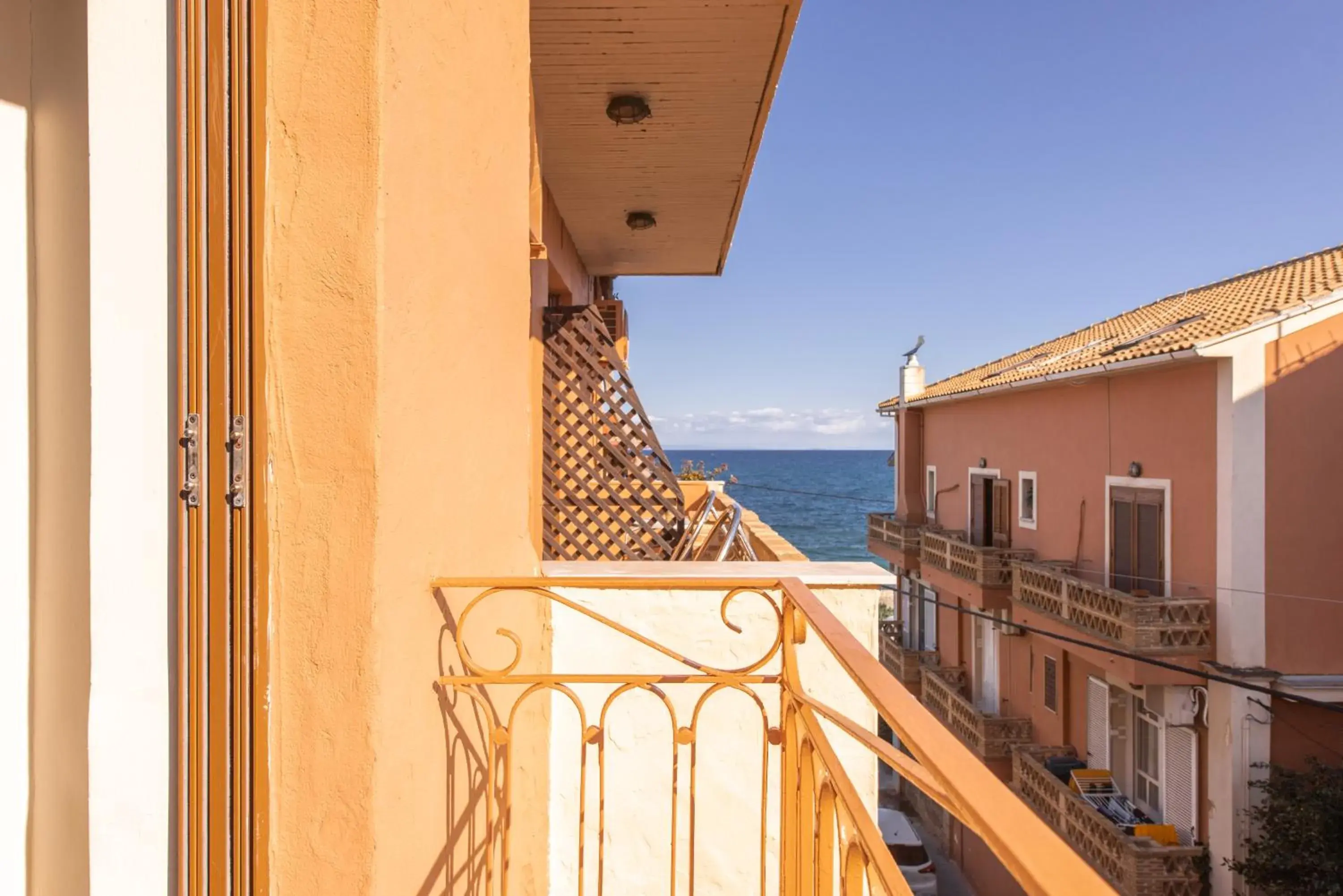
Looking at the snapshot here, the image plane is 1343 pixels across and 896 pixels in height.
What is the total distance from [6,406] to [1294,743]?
435 inches

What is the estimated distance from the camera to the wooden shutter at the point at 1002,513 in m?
13.0

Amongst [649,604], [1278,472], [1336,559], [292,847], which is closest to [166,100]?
[292,847]

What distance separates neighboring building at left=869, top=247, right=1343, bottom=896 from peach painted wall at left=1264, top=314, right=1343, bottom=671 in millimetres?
18

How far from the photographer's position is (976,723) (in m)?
12.3

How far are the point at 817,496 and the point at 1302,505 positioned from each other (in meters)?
30.2

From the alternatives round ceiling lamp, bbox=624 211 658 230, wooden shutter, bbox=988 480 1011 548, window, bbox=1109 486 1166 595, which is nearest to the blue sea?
wooden shutter, bbox=988 480 1011 548

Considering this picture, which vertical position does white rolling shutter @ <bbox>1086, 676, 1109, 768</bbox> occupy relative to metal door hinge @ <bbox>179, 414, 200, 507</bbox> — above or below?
below

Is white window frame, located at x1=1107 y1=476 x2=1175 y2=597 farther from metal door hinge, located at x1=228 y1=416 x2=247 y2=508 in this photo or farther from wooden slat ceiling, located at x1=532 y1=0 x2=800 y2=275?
metal door hinge, located at x1=228 y1=416 x2=247 y2=508

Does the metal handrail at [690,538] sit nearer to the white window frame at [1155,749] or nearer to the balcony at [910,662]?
the white window frame at [1155,749]

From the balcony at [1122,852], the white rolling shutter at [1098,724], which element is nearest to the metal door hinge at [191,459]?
the balcony at [1122,852]

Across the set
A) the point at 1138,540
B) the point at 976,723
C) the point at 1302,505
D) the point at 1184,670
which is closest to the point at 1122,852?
the point at 976,723

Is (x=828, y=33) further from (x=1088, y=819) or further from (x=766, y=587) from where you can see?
(x=1088, y=819)

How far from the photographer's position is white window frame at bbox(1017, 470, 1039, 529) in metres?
12.0

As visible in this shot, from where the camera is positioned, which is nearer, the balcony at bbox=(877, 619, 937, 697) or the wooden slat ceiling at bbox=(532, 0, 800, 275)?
the wooden slat ceiling at bbox=(532, 0, 800, 275)
